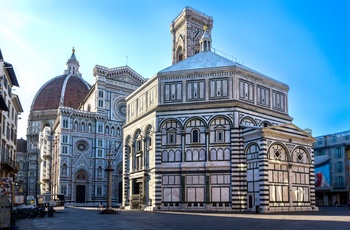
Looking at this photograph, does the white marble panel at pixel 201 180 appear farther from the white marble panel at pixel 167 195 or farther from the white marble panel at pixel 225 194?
the white marble panel at pixel 167 195

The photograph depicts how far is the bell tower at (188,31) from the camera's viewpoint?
264 ft

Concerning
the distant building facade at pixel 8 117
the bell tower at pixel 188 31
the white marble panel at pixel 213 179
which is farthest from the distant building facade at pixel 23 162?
the white marble panel at pixel 213 179

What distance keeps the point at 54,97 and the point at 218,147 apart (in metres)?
81.4

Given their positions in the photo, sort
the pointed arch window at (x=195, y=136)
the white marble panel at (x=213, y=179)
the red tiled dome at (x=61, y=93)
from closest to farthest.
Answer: the white marble panel at (x=213, y=179) → the pointed arch window at (x=195, y=136) → the red tiled dome at (x=61, y=93)

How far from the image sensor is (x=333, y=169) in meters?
68.1

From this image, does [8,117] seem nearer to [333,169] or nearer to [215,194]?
[215,194]

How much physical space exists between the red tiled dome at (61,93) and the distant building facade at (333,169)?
6425cm

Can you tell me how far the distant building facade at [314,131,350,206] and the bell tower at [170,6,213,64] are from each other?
29479 millimetres

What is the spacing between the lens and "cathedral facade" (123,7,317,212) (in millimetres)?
36812

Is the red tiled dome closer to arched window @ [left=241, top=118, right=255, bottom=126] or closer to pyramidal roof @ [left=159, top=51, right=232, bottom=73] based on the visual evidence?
pyramidal roof @ [left=159, top=51, right=232, bottom=73]

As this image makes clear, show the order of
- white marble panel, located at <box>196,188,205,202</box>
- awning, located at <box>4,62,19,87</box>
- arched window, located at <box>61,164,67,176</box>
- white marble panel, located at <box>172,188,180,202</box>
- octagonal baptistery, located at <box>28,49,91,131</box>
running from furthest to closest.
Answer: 1. octagonal baptistery, located at <box>28,49,91,131</box>
2. arched window, located at <box>61,164,67,176</box>
3. awning, located at <box>4,62,19,87</box>
4. white marble panel, located at <box>172,188,180,202</box>
5. white marble panel, located at <box>196,188,205,202</box>

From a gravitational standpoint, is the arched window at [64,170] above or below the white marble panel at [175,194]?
above

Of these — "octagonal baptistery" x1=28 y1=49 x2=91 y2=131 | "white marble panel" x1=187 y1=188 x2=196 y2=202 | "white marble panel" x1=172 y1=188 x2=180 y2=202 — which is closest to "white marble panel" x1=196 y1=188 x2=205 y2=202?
"white marble panel" x1=187 y1=188 x2=196 y2=202

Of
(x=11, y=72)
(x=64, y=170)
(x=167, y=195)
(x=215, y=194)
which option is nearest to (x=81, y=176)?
(x=64, y=170)
